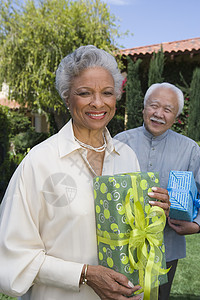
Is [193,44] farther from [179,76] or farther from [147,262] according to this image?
[147,262]

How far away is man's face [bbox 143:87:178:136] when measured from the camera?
230 cm

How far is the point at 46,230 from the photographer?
1300mm

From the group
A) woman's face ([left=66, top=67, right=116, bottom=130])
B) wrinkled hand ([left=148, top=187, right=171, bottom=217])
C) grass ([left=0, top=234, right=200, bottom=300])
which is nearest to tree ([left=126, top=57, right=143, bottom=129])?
grass ([left=0, top=234, right=200, bottom=300])

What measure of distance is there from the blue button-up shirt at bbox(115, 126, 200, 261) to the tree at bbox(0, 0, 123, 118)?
30.7 feet

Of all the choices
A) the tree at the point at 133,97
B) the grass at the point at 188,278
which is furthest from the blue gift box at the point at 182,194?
the tree at the point at 133,97

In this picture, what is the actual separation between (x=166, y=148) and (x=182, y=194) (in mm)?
475

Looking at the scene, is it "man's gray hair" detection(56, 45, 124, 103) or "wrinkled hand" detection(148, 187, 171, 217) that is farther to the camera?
"man's gray hair" detection(56, 45, 124, 103)

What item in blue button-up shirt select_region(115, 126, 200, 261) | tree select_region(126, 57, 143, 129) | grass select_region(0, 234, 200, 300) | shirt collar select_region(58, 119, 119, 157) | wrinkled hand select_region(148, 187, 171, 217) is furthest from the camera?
tree select_region(126, 57, 143, 129)

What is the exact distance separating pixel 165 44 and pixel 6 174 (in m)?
8.74

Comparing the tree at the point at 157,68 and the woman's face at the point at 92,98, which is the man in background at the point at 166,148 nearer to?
the woman's face at the point at 92,98

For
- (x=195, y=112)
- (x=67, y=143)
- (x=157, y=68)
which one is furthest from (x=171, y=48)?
(x=67, y=143)

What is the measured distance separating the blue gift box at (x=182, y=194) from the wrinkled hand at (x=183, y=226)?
41 millimetres

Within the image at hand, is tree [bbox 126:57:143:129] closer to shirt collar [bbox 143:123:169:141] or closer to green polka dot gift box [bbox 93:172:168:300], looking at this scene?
shirt collar [bbox 143:123:169:141]

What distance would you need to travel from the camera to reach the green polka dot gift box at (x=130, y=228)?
45.1 inches
